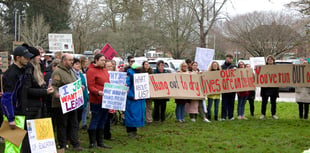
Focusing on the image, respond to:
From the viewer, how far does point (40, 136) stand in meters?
5.84

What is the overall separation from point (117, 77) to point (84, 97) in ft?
2.77

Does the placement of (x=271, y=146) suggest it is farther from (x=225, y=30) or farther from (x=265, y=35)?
(x=225, y=30)

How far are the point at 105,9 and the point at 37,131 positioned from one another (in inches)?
1630

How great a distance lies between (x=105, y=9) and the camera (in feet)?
151

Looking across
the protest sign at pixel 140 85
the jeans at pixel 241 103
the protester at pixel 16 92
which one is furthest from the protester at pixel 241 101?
the protester at pixel 16 92

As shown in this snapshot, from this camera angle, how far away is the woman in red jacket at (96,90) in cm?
800

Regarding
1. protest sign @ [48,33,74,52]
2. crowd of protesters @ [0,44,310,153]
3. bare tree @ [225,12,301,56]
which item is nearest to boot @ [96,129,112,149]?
crowd of protesters @ [0,44,310,153]

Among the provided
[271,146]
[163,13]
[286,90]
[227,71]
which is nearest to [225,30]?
[163,13]

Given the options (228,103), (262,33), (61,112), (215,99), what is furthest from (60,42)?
(262,33)

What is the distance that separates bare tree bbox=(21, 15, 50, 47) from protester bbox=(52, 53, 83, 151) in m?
40.2

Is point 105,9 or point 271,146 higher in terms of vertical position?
point 105,9

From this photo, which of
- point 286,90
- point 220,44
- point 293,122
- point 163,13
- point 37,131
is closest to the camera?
point 37,131

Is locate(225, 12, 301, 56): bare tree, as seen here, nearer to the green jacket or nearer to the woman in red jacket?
the woman in red jacket

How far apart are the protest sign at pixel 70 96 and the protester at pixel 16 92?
4.33 ft
